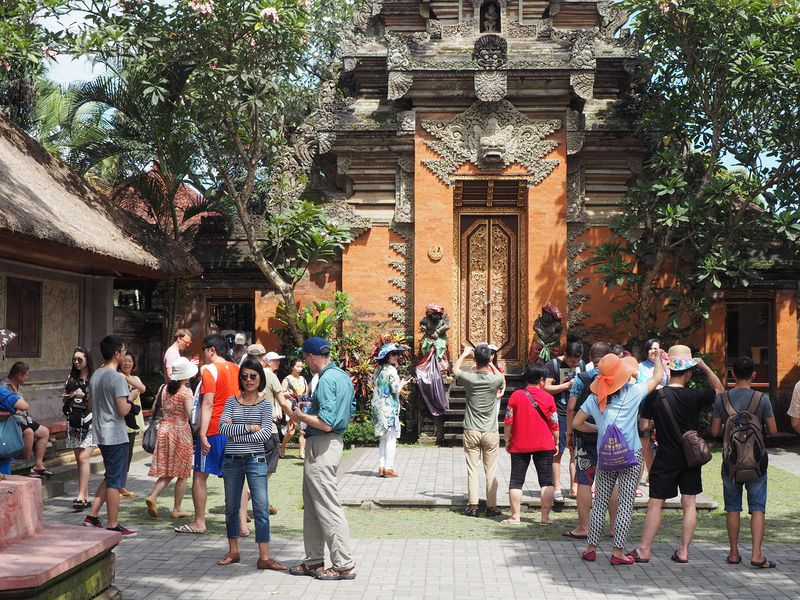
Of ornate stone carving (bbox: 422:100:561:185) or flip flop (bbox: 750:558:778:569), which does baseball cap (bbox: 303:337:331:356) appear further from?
ornate stone carving (bbox: 422:100:561:185)

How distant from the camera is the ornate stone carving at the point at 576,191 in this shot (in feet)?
57.6

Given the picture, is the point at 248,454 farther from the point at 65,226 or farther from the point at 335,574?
the point at 65,226

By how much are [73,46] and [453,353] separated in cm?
878

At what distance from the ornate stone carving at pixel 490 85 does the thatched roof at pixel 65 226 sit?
622 centimetres

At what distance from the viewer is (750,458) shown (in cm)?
714

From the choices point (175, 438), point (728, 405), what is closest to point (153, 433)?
point (175, 438)

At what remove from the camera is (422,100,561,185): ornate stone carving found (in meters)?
17.4

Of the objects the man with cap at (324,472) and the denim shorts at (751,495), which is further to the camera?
the denim shorts at (751,495)

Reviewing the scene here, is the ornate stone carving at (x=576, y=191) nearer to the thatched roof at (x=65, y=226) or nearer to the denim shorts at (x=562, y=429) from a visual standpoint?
the thatched roof at (x=65, y=226)

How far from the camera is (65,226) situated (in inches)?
484

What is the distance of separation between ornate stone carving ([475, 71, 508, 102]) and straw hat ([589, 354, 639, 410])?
10.5 meters

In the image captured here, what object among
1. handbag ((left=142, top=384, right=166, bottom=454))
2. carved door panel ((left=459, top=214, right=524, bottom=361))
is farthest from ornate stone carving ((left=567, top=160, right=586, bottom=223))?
handbag ((left=142, top=384, right=166, bottom=454))

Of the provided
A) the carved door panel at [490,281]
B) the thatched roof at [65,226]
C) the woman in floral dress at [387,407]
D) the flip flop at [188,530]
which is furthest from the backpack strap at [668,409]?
the carved door panel at [490,281]

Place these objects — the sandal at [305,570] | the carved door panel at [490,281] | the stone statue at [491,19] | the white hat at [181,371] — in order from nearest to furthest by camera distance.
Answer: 1. the sandal at [305,570]
2. the white hat at [181,371]
3. the carved door panel at [490,281]
4. the stone statue at [491,19]
